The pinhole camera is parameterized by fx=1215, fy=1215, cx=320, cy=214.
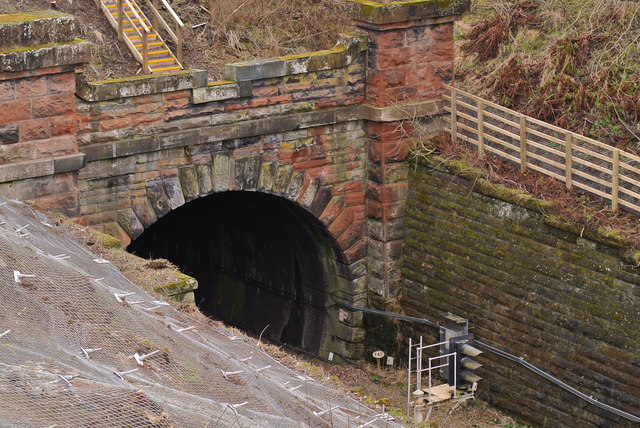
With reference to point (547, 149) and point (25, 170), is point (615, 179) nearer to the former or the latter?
→ point (547, 149)

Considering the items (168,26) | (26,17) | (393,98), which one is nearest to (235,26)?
(168,26)

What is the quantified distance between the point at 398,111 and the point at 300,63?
172 cm

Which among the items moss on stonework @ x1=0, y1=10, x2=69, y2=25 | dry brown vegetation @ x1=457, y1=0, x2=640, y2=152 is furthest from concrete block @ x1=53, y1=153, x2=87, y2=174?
dry brown vegetation @ x1=457, y1=0, x2=640, y2=152

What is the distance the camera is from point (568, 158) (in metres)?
16.2

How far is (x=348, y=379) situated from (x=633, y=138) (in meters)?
5.60

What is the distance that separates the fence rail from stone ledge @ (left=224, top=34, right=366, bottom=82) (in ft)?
5.44

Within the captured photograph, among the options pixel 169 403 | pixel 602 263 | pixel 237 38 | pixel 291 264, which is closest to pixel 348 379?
pixel 291 264

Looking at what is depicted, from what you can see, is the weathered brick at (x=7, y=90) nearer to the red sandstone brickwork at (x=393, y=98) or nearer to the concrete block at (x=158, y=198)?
the concrete block at (x=158, y=198)

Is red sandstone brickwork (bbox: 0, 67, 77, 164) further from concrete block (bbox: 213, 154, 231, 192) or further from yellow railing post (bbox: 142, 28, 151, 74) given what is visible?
yellow railing post (bbox: 142, 28, 151, 74)

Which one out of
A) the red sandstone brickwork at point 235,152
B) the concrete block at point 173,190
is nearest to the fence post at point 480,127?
the red sandstone brickwork at point 235,152

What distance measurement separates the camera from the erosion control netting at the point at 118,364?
770cm

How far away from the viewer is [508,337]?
17.0 m

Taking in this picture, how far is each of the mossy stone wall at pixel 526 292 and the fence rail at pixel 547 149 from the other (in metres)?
0.63

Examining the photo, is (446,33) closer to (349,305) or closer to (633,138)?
(633,138)
